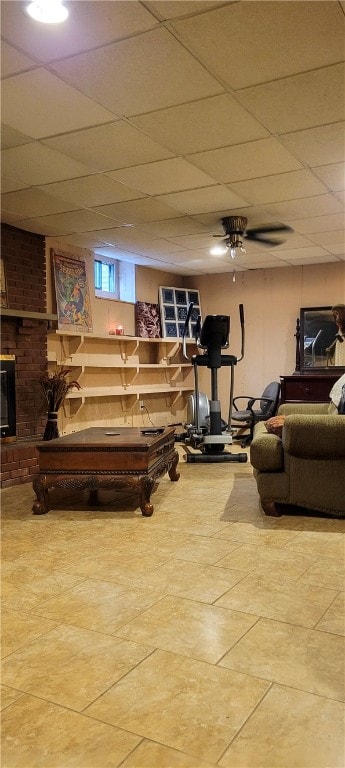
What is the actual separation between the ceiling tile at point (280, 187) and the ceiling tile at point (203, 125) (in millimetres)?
769

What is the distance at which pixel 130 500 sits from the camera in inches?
162

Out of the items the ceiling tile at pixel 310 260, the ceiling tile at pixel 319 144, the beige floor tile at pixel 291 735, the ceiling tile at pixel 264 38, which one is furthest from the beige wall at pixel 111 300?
the beige floor tile at pixel 291 735

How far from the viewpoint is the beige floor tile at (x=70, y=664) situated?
168 cm

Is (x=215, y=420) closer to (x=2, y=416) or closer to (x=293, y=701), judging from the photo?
(x=2, y=416)

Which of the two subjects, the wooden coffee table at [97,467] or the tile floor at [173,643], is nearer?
the tile floor at [173,643]

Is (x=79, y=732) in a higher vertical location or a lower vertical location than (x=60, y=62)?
lower

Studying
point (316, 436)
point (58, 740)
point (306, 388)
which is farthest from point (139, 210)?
point (58, 740)

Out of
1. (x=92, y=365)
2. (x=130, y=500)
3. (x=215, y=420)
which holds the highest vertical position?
(x=92, y=365)

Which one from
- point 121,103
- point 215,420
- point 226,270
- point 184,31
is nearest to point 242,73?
point 184,31

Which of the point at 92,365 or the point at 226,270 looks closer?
the point at 92,365

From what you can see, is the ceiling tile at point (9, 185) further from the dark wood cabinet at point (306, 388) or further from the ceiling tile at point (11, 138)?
the dark wood cabinet at point (306, 388)

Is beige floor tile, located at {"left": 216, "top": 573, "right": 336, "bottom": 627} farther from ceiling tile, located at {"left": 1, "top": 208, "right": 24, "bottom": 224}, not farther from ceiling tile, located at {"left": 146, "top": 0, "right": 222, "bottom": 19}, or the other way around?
ceiling tile, located at {"left": 1, "top": 208, "right": 24, "bottom": 224}

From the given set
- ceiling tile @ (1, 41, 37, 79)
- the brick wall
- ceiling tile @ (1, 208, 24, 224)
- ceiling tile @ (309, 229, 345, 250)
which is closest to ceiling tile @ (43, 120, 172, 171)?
ceiling tile @ (1, 41, 37, 79)

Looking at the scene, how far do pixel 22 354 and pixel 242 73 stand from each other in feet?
11.4
